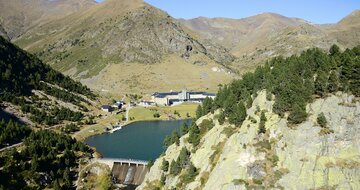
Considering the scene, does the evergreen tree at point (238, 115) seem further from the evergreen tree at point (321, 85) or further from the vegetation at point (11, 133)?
the vegetation at point (11, 133)

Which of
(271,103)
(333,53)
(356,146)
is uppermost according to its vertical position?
(333,53)

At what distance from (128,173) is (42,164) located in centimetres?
2819

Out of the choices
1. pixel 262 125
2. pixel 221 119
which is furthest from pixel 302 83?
pixel 221 119

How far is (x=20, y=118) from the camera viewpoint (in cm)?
17288

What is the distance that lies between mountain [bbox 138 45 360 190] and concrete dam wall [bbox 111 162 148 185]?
21.6 metres

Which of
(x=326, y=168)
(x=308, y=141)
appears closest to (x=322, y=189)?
(x=326, y=168)

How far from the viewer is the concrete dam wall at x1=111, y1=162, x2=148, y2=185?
407ft

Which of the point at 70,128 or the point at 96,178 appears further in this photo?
the point at 70,128

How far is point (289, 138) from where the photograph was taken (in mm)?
82750

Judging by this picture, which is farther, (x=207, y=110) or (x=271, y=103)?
(x=207, y=110)

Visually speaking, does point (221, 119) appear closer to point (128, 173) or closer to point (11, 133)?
point (128, 173)

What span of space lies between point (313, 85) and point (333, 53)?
18091 millimetres

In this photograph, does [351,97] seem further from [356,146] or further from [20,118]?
[20,118]

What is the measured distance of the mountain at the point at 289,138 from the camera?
77562mm
